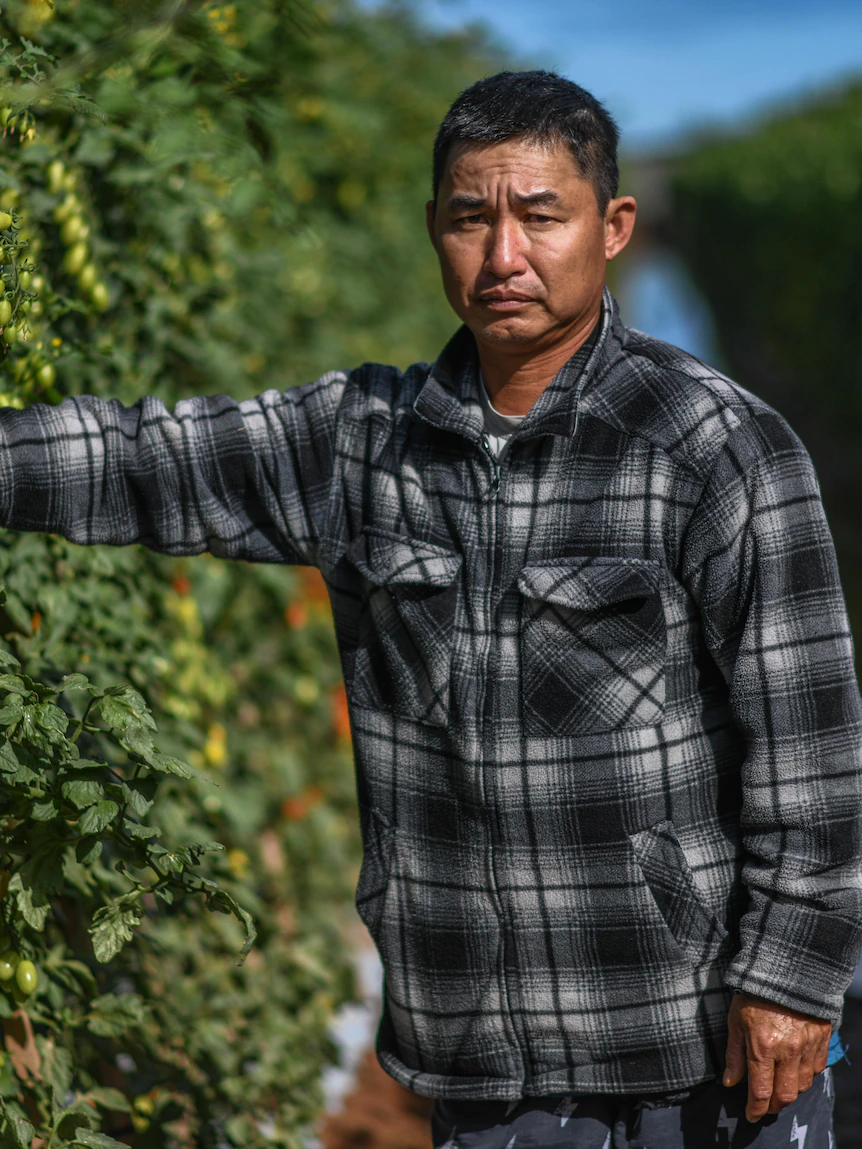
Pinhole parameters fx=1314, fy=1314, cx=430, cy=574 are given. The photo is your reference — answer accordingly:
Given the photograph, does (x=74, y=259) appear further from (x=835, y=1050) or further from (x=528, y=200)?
(x=835, y=1050)

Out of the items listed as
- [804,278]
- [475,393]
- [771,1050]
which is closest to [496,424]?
[475,393]

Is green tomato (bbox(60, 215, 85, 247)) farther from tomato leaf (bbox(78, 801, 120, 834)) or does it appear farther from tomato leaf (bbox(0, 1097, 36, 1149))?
tomato leaf (bbox(0, 1097, 36, 1149))

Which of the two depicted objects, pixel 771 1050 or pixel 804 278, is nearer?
pixel 771 1050

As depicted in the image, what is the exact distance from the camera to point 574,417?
5.64 feet

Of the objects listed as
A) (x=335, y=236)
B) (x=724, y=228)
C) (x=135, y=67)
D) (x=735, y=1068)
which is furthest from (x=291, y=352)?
(x=724, y=228)

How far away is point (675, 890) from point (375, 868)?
0.42 meters

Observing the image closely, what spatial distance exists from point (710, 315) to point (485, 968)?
641 inches

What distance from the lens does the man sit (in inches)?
64.4

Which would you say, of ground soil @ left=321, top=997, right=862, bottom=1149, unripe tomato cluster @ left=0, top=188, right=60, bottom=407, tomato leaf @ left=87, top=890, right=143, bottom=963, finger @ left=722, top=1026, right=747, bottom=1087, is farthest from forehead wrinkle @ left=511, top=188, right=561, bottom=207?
ground soil @ left=321, top=997, right=862, bottom=1149

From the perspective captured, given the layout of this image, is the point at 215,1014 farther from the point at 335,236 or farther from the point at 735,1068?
the point at 335,236

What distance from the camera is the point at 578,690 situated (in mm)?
1683

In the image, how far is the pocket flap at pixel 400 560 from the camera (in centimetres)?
173

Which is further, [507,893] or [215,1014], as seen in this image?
[215,1014]

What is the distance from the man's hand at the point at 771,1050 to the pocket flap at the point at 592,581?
53cm
